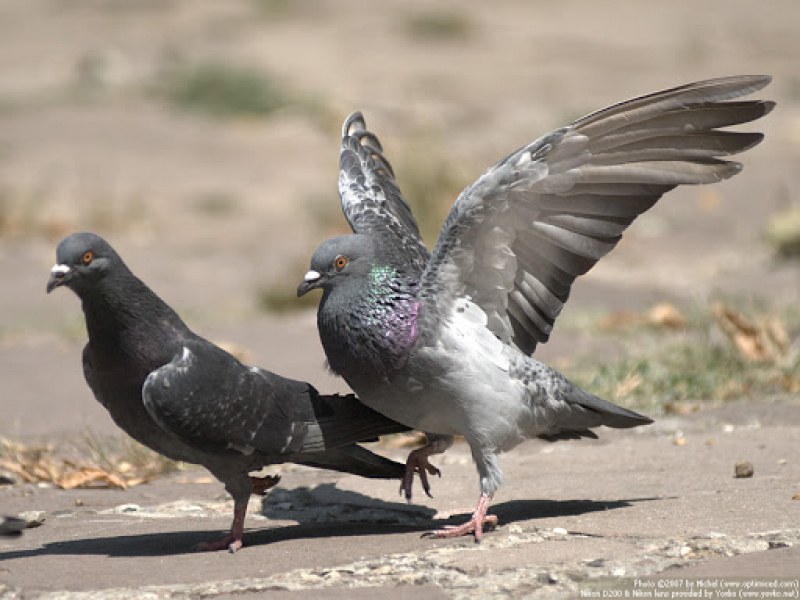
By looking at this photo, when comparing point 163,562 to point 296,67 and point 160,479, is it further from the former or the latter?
→ point 296,67

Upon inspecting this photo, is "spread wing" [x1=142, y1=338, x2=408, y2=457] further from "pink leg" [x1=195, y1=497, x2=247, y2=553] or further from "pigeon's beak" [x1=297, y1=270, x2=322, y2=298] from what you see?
"pigeon's beak" [x1=297, y1=270, x2=322, y2=298]

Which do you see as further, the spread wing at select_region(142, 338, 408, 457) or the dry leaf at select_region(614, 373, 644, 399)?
the dry leaf at select_region(614, 373, 644, 399)

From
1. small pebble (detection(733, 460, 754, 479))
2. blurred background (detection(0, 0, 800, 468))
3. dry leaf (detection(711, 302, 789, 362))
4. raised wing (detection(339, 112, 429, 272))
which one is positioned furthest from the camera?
blurred background (detection(0, 0, 800, 468))

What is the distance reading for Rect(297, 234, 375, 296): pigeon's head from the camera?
15.1ft

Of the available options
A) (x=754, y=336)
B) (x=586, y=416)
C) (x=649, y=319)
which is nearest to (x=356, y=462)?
(x=586, y=416)

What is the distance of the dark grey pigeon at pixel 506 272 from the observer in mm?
4500

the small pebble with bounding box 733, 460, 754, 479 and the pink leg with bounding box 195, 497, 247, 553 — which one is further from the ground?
the small pebble with bounding box 733, 460, 754, 479

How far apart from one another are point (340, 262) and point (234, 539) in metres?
0.98

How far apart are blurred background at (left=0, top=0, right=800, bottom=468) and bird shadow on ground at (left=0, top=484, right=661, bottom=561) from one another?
1.58 meters

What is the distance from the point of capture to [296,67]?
19812mm

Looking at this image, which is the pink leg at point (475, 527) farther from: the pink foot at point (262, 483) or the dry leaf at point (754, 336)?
the dry leaf at point (754, 336)

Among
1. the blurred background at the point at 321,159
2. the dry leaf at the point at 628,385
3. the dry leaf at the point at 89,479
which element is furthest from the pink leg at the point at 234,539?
the dry leaf at the point at 628,385

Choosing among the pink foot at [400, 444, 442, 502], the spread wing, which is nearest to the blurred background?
the pink foot at [400, 444, 442, 502]

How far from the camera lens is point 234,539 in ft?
14.8
